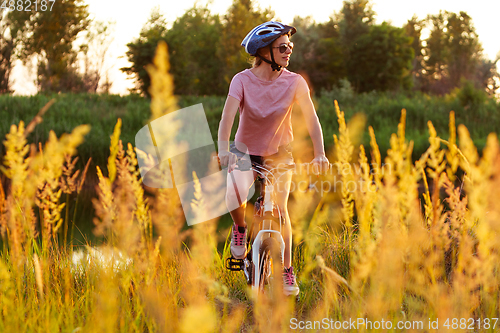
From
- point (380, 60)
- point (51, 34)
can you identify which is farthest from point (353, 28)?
point (51, 34)

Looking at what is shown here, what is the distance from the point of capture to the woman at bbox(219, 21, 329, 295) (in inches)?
104

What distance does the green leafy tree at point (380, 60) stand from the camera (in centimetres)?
2966

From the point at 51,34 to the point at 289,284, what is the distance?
95.4 ft

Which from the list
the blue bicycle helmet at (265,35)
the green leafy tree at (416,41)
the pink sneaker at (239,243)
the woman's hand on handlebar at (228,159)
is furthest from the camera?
the green leafy tree at (416,41)

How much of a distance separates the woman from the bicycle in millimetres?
95

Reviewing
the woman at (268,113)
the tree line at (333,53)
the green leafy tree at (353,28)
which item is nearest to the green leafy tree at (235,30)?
the tree line at (333,53)

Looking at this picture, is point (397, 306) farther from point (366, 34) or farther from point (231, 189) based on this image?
point (366, 34)

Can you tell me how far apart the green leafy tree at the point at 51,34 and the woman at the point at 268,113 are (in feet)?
87.6

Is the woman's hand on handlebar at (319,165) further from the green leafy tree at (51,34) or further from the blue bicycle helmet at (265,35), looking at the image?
the green leafy tree at (51,34)

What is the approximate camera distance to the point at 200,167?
1105 centimetres

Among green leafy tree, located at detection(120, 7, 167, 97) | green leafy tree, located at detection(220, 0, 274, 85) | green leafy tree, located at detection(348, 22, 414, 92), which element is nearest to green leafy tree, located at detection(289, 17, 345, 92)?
green leafy tree, located at detection(348, 22, 414, 92)

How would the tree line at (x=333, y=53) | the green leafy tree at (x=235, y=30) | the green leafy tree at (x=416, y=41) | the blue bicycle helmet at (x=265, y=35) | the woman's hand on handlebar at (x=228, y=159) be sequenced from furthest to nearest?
the green leafy tree at (x=416, y=41), the tree line at (x=333, y=53), the green leafy tree at (x=235, y=30), the blue bicycle helmet at (x=265, y=35), the woman's hand on handlebar at (x=228, y=159)

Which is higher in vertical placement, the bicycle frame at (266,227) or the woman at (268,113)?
the woman at (268,113)

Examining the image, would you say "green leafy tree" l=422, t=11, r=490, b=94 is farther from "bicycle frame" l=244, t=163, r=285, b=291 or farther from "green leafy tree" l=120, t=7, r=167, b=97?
"bicycle frame" l=244, t=163, r=285, b=291
